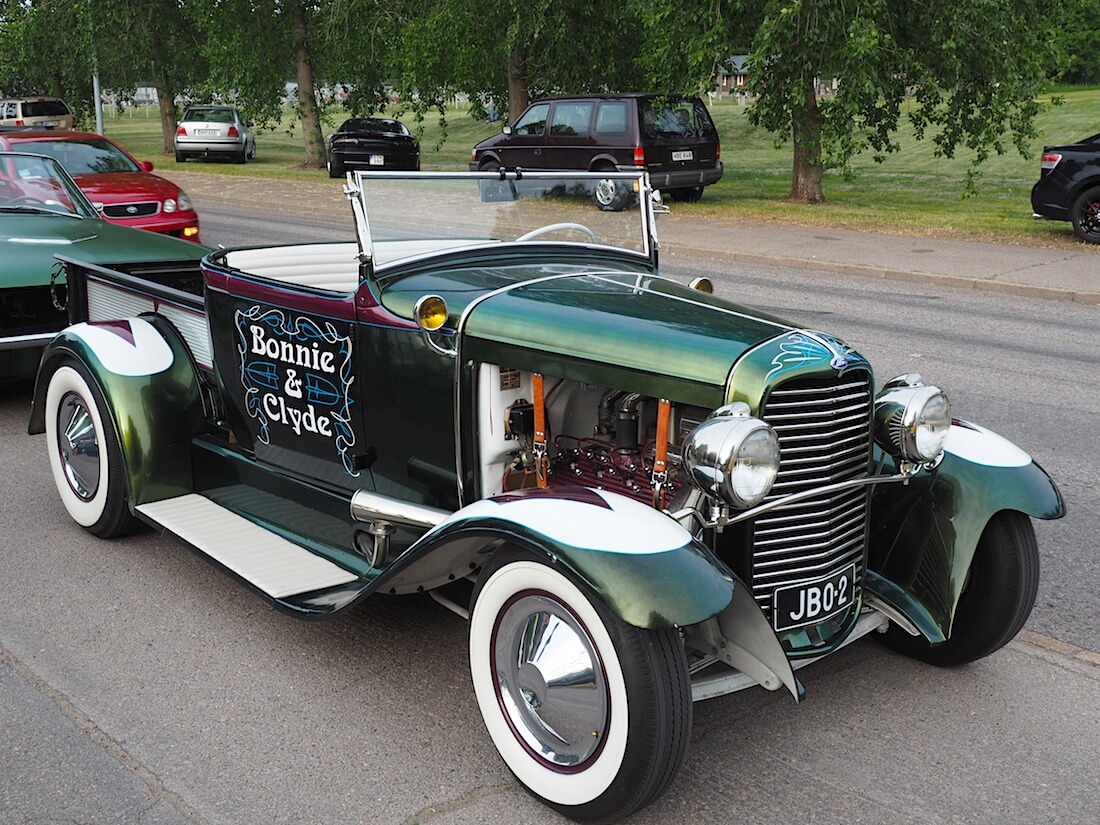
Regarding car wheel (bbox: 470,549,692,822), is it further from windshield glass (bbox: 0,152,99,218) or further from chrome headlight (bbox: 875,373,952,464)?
windshield glass (bbox: 0,152,99,218)

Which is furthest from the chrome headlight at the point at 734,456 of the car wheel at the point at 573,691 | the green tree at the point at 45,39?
the green tree at the point at 45,39

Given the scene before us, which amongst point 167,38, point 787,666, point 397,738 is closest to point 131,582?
point 397,738

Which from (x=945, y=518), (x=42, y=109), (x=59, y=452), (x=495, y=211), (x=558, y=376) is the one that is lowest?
(x=59, y=452)

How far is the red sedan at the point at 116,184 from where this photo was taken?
486 inches

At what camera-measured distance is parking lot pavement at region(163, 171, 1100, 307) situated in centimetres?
1226

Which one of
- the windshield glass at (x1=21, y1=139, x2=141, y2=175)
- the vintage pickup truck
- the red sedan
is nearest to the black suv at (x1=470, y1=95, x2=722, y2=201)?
the windshield glass at (x1=21, y1=139, x2=141, y2=175)

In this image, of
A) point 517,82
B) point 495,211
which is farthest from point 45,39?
point 495,211

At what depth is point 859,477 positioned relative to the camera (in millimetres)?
3475

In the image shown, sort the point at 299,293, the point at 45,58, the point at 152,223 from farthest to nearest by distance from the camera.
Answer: the point at 45,58
the point at 152,223
the point at 299,293

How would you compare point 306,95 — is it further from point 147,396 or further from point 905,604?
point 905,604

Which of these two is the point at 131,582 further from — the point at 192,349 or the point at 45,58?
the point at 45,58

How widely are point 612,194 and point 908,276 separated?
9092 millimetres

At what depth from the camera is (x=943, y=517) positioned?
3719mm

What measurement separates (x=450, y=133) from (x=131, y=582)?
4377 cm
